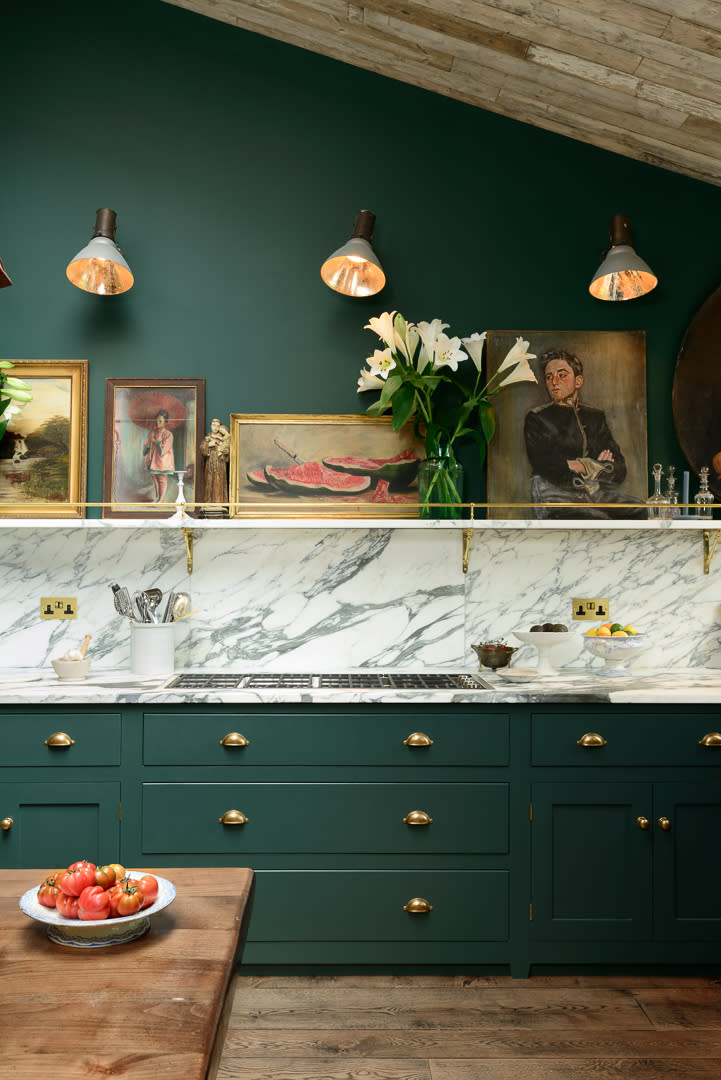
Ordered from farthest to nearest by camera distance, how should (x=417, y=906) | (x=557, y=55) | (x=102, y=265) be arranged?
1. (x=102, y=265)
2. (x=557, y=55)
3. (x=417, y=906)

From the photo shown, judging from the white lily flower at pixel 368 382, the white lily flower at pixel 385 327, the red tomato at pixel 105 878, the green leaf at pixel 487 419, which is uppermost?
the white lily flower at pixel 385 327

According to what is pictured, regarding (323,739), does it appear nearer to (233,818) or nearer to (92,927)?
(233,818)

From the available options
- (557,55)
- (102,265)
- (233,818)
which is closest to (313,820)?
(233,818)

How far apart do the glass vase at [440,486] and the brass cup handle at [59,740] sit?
1.53 m

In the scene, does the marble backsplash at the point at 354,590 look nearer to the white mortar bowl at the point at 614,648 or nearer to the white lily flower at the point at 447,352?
the white mortar bowl at the point at 614,648

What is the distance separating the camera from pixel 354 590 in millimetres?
3205

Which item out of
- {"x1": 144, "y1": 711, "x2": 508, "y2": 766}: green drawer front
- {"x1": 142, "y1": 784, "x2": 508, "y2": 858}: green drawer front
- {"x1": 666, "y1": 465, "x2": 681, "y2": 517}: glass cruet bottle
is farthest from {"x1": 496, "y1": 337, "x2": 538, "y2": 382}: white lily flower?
{"x1": 142, "y1": 784, "x2": 508, "y2": 858}: green drawer front

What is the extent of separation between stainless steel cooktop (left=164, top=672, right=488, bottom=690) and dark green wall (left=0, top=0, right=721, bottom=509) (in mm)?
1120

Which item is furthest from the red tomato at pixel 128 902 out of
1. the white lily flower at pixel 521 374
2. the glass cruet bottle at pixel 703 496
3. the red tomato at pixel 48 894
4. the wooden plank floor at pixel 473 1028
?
the glass cruet bottle at pixel 703 496

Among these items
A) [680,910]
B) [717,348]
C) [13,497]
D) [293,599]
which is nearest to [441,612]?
[293,599]

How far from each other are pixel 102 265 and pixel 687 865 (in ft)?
10.1

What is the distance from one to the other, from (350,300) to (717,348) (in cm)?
154

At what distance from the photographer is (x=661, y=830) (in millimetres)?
2576

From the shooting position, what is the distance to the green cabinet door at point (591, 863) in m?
2.56
